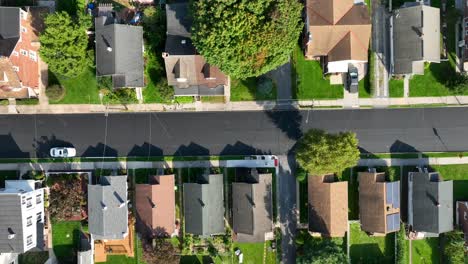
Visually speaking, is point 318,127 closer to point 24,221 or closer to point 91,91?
point 91,91

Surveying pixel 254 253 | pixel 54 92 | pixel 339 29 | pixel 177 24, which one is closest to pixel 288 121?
pixel 339 29

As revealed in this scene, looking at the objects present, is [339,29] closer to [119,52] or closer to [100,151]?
[119,52]

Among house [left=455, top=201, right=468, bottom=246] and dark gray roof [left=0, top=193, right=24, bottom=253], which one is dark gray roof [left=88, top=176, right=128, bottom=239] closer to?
dark gray roof [left=0, top=193, right=24, bottom=253]

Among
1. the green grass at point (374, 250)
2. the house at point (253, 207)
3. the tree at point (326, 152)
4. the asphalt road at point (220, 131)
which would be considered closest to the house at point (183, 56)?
the asphalt road at point (220, 131)

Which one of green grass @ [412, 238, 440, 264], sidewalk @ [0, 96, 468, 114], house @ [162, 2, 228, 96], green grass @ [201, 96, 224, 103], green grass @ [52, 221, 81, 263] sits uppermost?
house @ [162, 2, 228, 96]

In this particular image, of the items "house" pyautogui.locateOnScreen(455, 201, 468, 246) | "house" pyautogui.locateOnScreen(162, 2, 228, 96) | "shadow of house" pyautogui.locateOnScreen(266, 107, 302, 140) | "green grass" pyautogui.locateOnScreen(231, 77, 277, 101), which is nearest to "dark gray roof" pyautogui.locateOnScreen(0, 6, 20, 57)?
"house" pyautogui.locateOnScreen(162, 2, 228, 96)

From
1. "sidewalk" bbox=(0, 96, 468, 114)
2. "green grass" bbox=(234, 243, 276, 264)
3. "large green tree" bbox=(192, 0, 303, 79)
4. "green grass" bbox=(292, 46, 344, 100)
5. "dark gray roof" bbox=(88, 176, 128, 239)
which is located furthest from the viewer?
"green grass" bbox=(234, 243, 276, 264)
